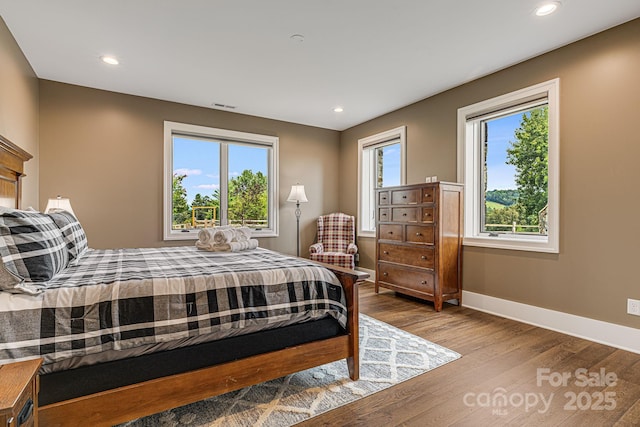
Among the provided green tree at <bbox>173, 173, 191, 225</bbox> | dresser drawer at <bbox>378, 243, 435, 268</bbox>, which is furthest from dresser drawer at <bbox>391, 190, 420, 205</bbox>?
green tree at <bbox>173, 173, 191, 225</bbox>

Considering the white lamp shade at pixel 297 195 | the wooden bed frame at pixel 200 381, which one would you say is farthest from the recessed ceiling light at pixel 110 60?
the white lamp shade at pixel 297 195

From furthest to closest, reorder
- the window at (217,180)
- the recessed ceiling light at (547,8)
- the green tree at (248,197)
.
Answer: the green tree at (248,197) < the window at (217,180) < the recessed ceiling light at (547,8)

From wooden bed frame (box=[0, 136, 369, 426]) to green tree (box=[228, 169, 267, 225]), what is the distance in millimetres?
2785

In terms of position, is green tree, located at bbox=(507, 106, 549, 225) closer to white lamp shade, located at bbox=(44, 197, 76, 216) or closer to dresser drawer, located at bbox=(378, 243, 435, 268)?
dresser drawer, located at bbox=(378, 243, 435, 268)

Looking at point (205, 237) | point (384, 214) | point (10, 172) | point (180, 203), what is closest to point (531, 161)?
point (384, 214)

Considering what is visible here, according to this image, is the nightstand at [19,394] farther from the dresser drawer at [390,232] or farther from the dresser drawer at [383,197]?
the dresser drawer at [383,197]

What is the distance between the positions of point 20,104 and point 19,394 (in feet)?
10.7

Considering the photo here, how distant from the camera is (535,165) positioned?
11.0 ft

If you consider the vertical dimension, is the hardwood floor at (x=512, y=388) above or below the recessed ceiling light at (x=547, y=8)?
below

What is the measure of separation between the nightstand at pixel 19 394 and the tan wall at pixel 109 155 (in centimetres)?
328

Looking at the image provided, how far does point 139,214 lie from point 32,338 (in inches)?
124

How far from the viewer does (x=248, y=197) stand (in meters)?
5.12

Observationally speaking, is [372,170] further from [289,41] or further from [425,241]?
[289,41]

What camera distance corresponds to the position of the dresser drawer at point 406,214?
151 inches
